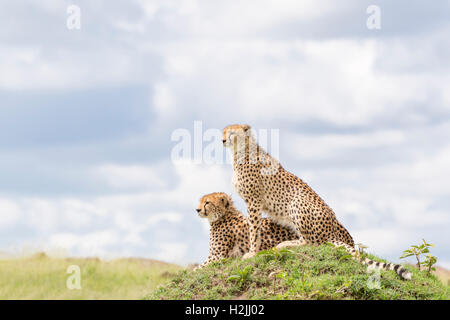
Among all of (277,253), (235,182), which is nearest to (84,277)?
(235,182)

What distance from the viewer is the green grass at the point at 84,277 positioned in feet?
36.7

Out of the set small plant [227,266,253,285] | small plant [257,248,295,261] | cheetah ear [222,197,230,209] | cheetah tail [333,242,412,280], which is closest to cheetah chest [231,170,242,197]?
cheetah ear [222,197,230,209]

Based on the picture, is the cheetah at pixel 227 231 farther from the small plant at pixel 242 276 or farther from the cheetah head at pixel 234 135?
the small plant at pixel 242 276

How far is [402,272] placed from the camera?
779 cm

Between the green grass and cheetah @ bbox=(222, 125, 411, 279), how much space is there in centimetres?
320

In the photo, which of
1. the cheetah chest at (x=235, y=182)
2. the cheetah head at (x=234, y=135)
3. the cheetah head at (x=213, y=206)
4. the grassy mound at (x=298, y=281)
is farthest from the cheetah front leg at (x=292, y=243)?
the cheetah head at (x=234, y=135)

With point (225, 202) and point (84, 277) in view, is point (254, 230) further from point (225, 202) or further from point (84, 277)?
point (84, 277)

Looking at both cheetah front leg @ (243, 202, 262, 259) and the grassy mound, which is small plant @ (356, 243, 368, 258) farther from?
cheetah front leg @ (243, 202, 262, 259)

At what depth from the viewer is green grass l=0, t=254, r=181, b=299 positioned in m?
11.2

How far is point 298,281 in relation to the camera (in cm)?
704

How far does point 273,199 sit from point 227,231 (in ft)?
3.06

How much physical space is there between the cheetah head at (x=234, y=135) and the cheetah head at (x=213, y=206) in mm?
960

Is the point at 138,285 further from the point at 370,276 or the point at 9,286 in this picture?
the point at 370,276
